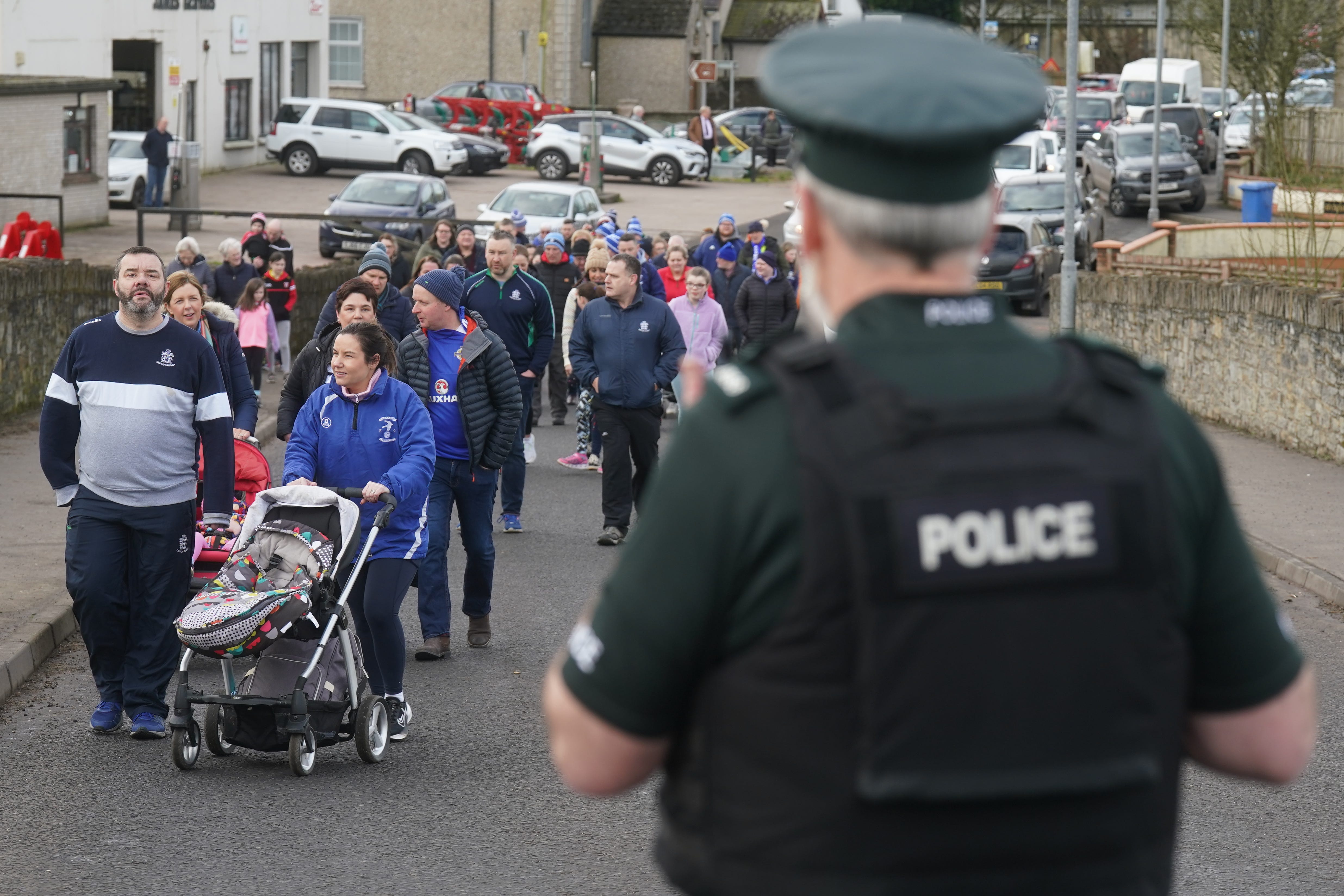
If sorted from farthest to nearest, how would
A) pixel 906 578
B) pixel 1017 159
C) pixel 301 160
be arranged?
pixel 301 160, pixel 1017 159, pixel 906 578

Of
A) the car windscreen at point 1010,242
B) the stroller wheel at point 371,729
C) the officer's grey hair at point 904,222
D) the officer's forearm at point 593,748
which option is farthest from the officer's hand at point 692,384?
the car windscreen at point 1010,242

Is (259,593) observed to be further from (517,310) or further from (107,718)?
(517,310)

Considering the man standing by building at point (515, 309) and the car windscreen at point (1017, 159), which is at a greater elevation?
the car windscreen at point (1017, 159)

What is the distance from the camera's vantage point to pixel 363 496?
7.27 m

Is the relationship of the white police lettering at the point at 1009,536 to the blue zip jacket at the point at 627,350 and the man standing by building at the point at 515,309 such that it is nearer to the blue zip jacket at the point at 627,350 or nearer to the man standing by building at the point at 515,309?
the blue zip jacket at the point at 627,350

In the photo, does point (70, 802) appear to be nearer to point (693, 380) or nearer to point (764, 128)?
point (693, 380)

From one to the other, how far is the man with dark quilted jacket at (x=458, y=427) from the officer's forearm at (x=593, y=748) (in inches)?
282

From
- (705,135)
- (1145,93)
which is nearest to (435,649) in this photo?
(705,135)

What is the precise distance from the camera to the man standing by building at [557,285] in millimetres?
18453

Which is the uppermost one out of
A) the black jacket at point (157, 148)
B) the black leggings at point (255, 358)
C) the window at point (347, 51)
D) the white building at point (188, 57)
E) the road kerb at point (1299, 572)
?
the window at point (347, 51)

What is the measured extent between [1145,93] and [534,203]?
33836 mm

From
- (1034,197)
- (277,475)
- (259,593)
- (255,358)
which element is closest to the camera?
(259,593)

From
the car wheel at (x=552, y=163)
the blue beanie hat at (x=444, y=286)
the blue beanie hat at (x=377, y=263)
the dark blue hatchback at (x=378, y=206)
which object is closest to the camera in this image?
the blue beanie hat at (x=444, y=286)

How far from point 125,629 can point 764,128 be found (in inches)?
1902
